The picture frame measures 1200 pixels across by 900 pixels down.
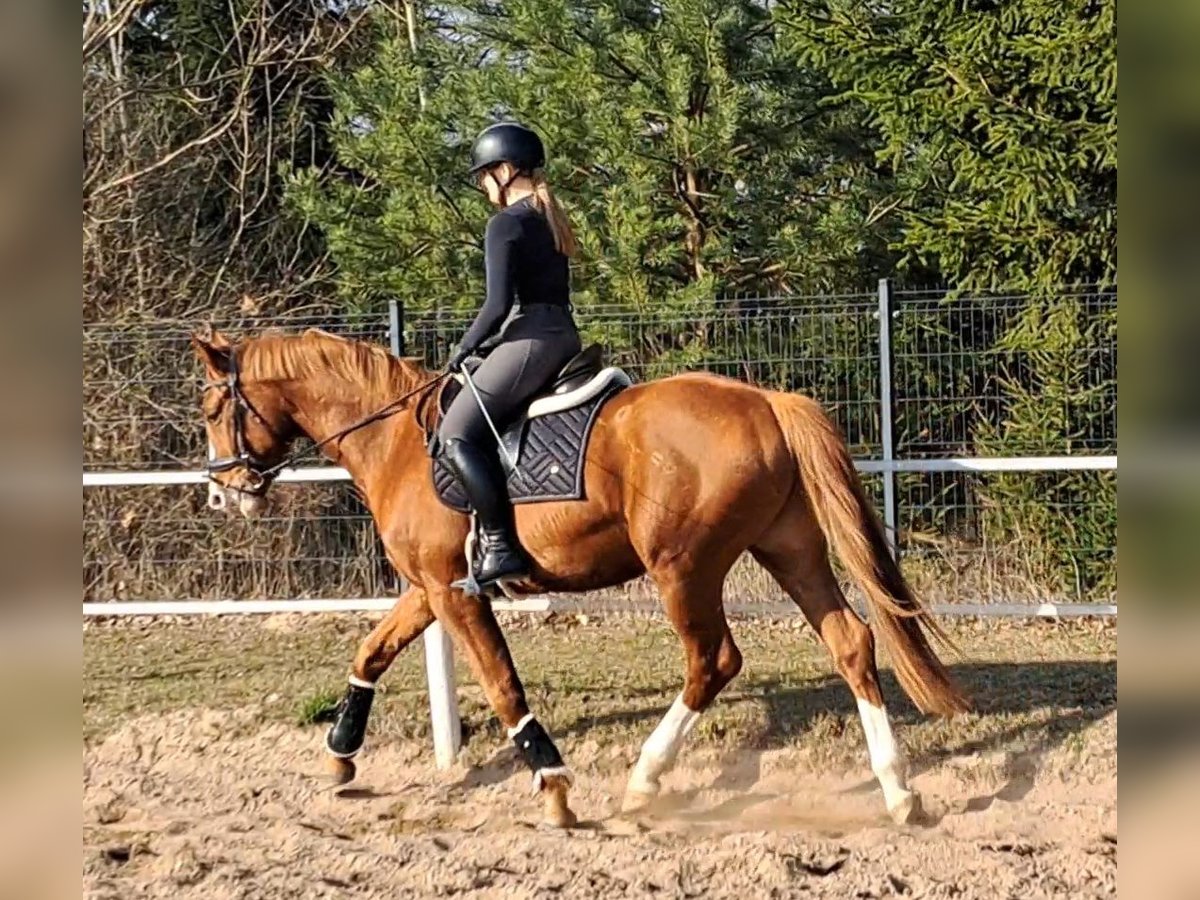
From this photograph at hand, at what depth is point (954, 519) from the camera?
968cm

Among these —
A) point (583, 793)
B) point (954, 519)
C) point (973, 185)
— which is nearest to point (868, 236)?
point (973, 185)

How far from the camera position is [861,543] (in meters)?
5.09

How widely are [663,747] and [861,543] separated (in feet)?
4.04

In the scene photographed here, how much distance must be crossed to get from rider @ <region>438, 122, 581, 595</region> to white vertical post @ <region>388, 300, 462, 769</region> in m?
1.18

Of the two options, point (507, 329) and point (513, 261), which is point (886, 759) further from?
point (513, 261)

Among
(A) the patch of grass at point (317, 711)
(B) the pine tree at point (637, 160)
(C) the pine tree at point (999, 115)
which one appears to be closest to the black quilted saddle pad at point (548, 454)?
(A) the patch of grass at point (317, 711)

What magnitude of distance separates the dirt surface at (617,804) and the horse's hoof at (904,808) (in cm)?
5

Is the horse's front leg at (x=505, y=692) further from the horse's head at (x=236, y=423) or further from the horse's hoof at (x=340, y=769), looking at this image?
the horse's head at (x=236, y=423)

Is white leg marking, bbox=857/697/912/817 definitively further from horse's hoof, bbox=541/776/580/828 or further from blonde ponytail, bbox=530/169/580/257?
blonde ponytail, bbox=530/169/580/257

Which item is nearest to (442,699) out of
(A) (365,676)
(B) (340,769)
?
(A) (365,676)
